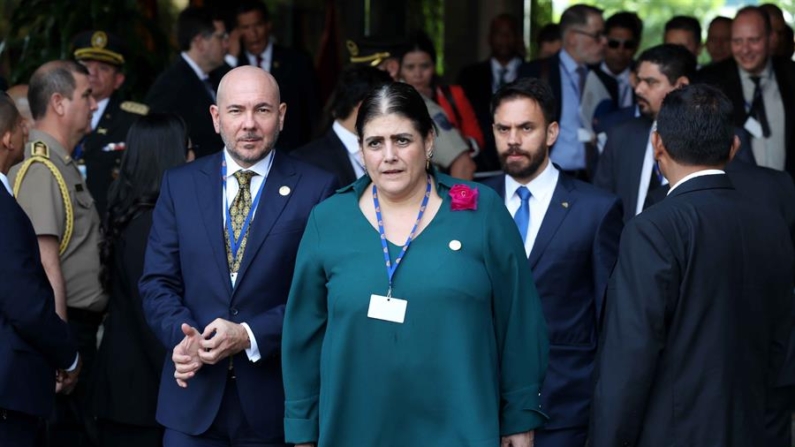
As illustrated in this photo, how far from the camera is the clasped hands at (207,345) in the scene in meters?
4.41

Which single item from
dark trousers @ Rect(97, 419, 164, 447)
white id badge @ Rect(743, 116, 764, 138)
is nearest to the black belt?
dark trousers @ Rect(97, 419, 164, 447)

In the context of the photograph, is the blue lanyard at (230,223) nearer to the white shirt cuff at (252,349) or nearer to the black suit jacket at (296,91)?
the white shirt cuff at (252,349)

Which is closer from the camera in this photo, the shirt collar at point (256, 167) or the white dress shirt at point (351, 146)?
the shirt collar at point (256, 167)

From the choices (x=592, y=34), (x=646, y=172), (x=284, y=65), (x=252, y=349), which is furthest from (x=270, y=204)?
(x=592, y=34)

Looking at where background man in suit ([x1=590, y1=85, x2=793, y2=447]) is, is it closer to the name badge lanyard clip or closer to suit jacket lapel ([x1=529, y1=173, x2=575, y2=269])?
suit jacket lapel ([x1=529, y1=173, x2=575, y2=269])

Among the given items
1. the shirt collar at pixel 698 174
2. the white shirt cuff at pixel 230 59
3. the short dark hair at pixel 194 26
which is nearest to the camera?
the shirt collar at pixel 698 174

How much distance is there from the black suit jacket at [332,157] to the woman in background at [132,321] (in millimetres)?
892

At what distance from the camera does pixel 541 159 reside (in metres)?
5.12

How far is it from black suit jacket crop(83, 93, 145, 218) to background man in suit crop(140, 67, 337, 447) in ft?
8.39

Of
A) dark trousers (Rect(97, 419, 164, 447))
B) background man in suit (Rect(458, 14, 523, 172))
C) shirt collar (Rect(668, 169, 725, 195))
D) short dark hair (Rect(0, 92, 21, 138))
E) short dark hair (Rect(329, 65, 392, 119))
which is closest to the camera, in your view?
shirt collar (Rect(668, 169, 725, 195))

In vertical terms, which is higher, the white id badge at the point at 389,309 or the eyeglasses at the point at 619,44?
the eyeglasses at the point at 619,44

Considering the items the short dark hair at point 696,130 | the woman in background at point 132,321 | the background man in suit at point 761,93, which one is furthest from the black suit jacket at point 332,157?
the background man in suit at point 761,93

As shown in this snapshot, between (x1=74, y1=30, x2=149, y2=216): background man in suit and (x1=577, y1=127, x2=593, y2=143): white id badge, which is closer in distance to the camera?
(x1=74, y1=30, x2=149, y2=216): background man in suit

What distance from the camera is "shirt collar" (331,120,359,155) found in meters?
6.21
